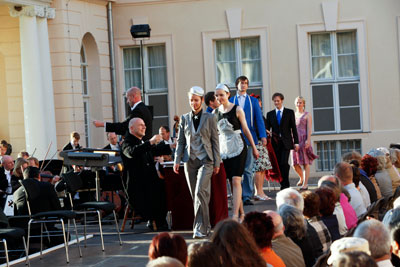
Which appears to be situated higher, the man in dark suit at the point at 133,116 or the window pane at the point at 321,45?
the window pane at the point at 321,45

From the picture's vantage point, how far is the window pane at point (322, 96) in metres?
21.9

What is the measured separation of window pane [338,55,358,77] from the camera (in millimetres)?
21781

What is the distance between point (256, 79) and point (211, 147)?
11.6 m

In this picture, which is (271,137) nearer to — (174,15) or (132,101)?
(132,101)

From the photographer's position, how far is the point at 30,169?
35.1ft

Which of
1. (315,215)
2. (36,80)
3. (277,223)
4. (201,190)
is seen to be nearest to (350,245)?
(277,223)

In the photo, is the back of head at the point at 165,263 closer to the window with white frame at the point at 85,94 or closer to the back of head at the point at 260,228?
the back of head at the point at 260,228

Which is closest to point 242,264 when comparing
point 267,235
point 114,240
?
point 267,235

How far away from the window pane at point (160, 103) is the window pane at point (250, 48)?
2.34 meters

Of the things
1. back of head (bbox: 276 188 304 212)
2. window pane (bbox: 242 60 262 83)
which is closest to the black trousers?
window pane (bbox: 242 60 262 83)

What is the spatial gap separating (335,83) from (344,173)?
512 inches

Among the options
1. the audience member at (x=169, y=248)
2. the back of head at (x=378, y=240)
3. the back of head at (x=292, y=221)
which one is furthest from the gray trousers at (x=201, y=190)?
the audience member at (x=169, y=248)

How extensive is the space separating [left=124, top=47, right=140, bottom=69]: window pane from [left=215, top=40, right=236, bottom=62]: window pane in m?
2.12

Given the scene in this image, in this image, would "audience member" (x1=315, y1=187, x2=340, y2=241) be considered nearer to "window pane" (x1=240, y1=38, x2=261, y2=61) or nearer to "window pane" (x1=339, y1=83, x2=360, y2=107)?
"window pane" (x1=339, y1=83, x2=360, y2=107)
